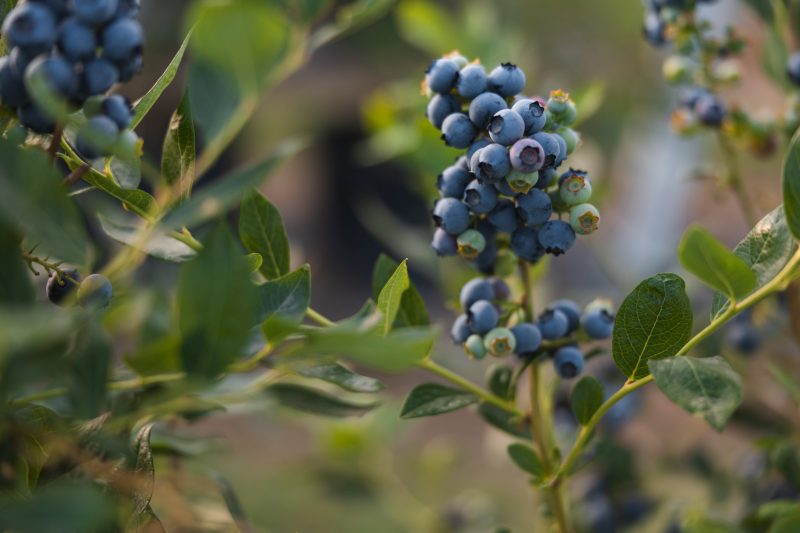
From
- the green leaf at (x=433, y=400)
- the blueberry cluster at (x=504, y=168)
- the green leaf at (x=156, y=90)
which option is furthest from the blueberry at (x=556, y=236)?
the green leaf at (x=156, y=90)

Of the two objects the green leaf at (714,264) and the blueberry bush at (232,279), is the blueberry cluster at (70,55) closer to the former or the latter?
the blueberry bush at (232,279)

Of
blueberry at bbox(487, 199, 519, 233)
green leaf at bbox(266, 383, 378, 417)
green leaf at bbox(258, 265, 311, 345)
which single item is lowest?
green leaf at bbox(266, 383, 378, 417)

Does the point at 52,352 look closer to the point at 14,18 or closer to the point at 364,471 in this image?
the point at 14,18

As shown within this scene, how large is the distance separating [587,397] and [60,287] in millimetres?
284

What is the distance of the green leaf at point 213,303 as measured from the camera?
1.05ft

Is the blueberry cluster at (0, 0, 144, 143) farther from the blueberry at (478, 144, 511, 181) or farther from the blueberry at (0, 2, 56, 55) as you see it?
the blueberry at (478, 144, 511, 181)

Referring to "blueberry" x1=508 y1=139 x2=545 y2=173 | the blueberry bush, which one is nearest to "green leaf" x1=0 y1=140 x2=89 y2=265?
the blueberry bush

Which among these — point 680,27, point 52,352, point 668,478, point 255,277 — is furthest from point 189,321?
point 668,478

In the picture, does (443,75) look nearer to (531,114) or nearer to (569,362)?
(531,114)

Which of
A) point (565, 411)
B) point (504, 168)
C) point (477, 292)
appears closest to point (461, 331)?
point (477, 292)

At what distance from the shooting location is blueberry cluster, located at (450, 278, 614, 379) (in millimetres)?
485

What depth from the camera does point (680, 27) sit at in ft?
2.28

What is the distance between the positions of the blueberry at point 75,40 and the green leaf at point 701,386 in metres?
0.28

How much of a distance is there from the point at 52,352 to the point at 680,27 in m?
0.57
